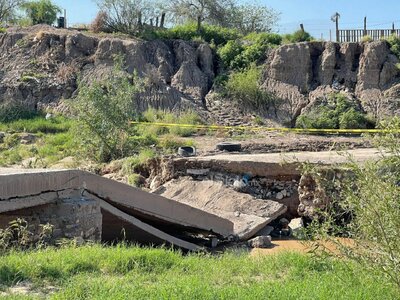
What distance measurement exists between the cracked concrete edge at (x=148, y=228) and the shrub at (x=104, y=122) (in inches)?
317

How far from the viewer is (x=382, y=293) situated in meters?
7.99

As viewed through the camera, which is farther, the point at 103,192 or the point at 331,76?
the point at 331,76

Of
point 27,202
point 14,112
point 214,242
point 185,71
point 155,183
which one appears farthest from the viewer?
point 185,71

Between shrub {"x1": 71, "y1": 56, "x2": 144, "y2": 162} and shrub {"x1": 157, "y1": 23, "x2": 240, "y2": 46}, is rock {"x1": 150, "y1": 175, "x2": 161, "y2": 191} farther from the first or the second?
shrub {"x1": 157, "y1": 23, "x2": 240, "y2": 46}

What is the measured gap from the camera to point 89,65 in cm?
3484

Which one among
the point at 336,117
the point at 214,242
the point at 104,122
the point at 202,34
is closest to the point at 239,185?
the point at 214,242

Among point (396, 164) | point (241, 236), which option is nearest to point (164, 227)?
point (241, 236)

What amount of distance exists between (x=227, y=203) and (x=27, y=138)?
11.8 metres

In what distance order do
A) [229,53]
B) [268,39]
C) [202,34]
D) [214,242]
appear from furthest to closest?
[202,34]
[268,39]
[229,53]
[214,242]

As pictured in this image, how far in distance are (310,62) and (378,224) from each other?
27429 millimetres

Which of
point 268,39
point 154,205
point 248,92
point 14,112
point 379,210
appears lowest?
point 154,205

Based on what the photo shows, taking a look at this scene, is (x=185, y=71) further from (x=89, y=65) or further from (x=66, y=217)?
(x=66, y=217)

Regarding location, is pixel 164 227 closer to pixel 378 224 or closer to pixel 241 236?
pixel 241 236

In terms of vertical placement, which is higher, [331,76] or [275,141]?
[331,76]
